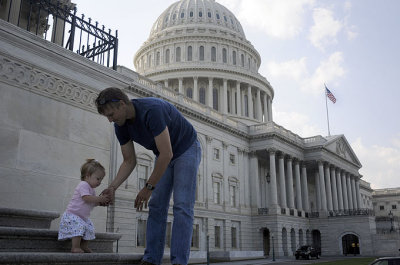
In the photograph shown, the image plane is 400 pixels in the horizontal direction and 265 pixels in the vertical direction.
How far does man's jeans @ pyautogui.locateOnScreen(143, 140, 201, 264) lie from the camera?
4.56 m

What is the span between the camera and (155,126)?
4.37 meters

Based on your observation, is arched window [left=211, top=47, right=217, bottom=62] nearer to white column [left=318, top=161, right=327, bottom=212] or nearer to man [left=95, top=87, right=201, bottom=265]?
white column [left=318, top=161, right=327, bottom=212]

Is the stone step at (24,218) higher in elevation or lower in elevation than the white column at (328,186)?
lower

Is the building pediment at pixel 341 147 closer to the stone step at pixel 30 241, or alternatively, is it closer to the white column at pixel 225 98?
the white column at pixel 225 98

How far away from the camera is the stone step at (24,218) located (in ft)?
19.1

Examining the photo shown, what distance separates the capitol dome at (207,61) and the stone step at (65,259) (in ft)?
216

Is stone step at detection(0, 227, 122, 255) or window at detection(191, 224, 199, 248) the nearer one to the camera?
stone step at detection(0, 227, 122, 255)

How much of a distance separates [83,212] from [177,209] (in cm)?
166

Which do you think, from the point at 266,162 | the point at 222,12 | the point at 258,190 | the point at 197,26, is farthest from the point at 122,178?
the point at 222,12

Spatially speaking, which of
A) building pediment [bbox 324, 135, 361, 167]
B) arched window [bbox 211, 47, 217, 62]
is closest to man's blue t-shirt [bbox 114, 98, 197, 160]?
building pediment [bbox 324, 135, 361, 167]

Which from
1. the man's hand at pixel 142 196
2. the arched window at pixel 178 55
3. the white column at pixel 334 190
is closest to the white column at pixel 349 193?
the white column at pixel 334 190

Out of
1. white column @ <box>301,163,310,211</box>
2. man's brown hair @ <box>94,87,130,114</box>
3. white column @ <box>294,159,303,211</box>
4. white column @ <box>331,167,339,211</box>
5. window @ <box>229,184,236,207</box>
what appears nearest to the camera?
man's brown hair @ <box>94,87,130,114</box>

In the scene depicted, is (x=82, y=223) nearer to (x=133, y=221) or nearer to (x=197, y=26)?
(x=133, y=221)

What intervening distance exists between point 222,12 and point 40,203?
8427cm
